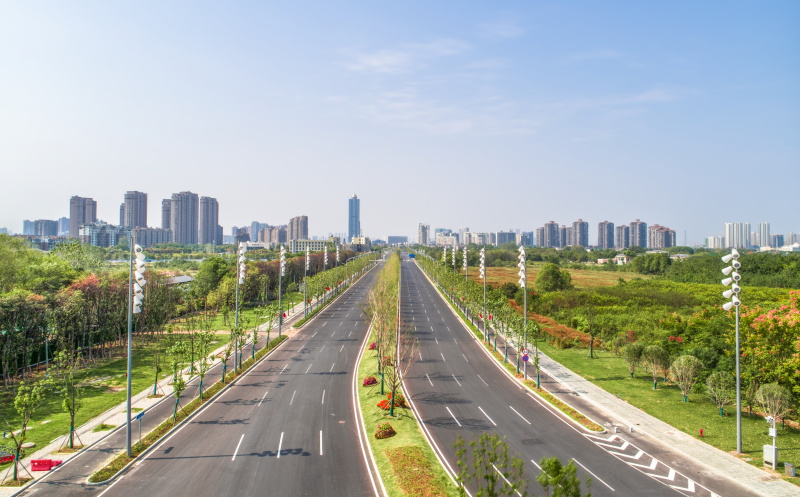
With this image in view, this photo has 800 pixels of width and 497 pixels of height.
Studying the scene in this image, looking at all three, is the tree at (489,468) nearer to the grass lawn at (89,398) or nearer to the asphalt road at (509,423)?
the asphalt road at (509,423)

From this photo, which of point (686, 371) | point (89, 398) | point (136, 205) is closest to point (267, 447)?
point (89, 398)

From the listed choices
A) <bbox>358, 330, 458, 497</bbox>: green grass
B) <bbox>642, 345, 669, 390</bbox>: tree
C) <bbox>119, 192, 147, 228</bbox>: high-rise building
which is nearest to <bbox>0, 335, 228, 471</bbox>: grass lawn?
<bbox>358, 330, 458, 497</bbox>: green grass

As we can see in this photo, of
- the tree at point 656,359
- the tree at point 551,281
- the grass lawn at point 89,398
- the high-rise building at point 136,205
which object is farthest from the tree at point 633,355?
the high-rise building at point 136,205

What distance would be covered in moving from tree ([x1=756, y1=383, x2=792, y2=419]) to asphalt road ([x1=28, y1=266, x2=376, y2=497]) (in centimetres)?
2500

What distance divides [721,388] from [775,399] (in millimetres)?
4432

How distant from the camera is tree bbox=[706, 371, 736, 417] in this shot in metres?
32.0

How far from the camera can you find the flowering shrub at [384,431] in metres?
26.6

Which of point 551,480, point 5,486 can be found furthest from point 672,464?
point 5,486

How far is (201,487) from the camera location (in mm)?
20812

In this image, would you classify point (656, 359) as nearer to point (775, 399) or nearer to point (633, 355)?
point (633, 355)

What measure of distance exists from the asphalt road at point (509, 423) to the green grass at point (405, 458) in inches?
47.5

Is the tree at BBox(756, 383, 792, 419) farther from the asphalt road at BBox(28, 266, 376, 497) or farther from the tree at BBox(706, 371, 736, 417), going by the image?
the asphalt road at BBox(28, 266, 376, 497)

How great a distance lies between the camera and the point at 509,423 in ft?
96.9

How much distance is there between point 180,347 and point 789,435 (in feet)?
139
